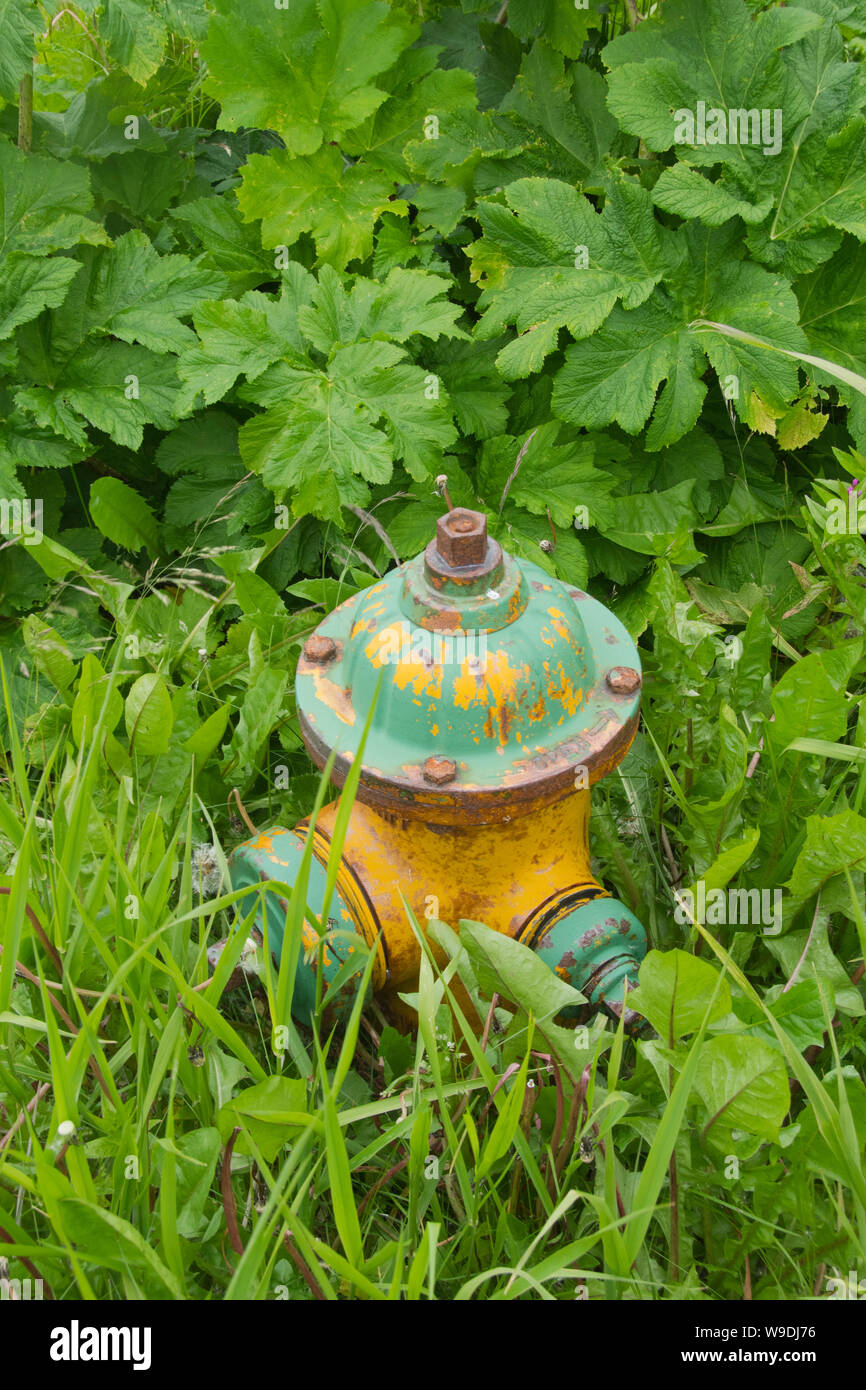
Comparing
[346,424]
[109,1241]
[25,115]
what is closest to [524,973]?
[109,1241]

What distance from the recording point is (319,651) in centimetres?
187

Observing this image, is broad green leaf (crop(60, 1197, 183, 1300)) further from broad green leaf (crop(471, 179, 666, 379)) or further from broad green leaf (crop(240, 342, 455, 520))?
broad green leaf (crop(471, 179, 666, 379))

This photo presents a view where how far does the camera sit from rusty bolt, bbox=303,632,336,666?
6.14 feet

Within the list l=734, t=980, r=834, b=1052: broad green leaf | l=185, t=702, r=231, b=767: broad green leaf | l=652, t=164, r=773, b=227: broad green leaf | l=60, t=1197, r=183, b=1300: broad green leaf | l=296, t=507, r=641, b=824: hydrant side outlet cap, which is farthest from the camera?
l=652, t=164, r=773, b=227: broad green leaf

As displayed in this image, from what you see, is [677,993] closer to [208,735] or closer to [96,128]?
[208,735]

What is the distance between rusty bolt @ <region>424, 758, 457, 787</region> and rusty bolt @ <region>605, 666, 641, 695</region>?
0.33 metres

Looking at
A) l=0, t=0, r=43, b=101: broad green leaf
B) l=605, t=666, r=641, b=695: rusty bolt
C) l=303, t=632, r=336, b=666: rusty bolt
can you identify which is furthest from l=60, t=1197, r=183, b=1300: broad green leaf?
l=0, t=0, r=43, b=101: broad green leaf

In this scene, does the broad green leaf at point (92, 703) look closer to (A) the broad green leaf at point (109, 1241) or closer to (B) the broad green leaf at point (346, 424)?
(B) the broad green leaf at point (346, 424)

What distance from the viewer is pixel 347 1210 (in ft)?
4.41

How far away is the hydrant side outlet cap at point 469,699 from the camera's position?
1.63 metres

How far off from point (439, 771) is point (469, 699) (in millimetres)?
113

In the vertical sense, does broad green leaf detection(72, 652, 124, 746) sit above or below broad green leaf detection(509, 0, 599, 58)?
below

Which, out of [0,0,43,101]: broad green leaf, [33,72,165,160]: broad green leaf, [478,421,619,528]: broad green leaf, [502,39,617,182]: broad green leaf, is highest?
[0,0,43,101]: broad green leaf

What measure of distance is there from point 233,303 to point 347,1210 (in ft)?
6.26
